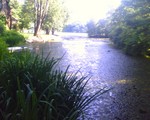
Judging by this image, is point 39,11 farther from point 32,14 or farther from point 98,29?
point 98,29

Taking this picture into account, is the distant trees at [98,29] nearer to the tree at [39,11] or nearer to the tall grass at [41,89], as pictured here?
the tree at [39,11]

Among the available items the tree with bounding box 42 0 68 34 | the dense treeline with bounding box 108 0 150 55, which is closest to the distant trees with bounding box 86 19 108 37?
the tree with bounding box 42 0 68 34

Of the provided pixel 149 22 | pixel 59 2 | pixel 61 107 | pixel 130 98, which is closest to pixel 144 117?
pixel 130 98

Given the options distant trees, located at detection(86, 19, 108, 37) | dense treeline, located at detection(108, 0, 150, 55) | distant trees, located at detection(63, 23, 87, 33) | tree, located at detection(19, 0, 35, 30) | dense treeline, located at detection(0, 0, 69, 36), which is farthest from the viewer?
distant trees, located at detection(63, 23, 87, 33)

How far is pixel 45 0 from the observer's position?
101ft

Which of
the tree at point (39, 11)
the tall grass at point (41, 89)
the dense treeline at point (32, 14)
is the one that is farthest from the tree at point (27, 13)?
the tall grass at point (41, 89)

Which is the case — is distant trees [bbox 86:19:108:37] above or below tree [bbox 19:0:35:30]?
below

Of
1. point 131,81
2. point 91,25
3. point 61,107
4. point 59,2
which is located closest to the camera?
point 61,107

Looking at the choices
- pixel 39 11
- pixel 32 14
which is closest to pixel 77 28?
pixel 32 14

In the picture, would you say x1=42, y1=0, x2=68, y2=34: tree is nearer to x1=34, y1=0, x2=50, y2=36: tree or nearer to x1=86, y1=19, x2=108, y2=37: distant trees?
x1=34, y1=0, x2=50, y2=36: tree

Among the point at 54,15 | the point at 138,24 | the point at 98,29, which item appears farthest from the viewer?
the point at 98,29

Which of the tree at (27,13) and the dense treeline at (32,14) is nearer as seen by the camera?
the dense treeline at (32,14)

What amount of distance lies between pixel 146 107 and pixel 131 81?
2310mm

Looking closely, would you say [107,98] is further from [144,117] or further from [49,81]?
[49,81]
